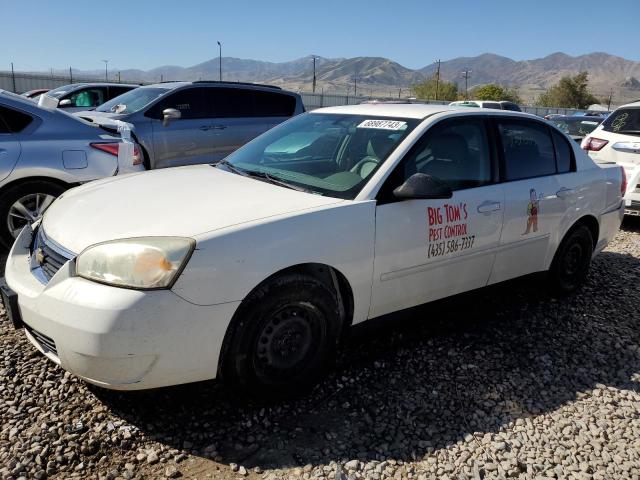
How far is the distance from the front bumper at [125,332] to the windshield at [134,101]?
637 centimetres

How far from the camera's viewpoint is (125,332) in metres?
2.29

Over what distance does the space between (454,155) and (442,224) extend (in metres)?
0.56

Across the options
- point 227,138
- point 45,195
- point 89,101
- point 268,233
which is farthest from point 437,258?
point 89,101

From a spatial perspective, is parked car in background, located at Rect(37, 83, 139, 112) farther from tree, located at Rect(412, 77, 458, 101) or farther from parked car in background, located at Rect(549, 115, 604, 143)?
tree, located at Rect(412, 77, 458, 101)

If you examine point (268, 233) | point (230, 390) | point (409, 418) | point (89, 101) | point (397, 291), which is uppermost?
point (89, 101)

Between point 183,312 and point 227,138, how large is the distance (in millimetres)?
6623

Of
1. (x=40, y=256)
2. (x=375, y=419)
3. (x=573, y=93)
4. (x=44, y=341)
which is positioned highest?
(x=573, y=93)

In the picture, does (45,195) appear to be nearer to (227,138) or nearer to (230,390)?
(230,390)

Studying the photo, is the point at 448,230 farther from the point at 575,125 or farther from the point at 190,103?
the point at 575,125

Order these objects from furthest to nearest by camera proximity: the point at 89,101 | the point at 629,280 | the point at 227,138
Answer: the point at 89,101 → the point at 227,138 → the point at 629,280

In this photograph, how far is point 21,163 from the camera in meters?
4.72

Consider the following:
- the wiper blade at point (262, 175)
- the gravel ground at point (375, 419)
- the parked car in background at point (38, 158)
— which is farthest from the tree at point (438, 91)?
the gravel ground at point (375, 419)

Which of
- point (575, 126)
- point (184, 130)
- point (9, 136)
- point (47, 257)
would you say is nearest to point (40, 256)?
point (47, 257)

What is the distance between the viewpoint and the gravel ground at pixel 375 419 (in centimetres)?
244
